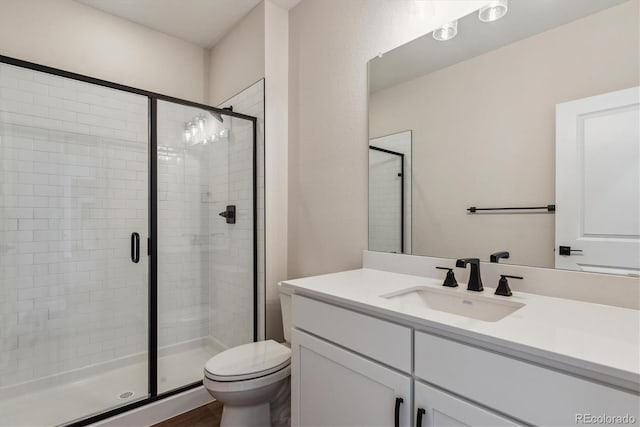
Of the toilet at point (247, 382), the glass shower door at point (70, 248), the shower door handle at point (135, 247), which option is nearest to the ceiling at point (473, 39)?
the glass shower door at point (70, 248)

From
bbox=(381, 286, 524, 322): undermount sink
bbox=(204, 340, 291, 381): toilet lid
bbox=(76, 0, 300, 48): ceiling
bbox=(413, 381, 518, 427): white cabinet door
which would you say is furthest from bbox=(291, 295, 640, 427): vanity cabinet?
bbox=(76, 0, 300, 48): ceiling

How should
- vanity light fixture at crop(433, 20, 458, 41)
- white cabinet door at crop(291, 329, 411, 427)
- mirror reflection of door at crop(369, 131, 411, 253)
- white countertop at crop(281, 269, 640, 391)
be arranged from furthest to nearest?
mirror reflection of door at crop(369, 131, 411, 253) → vanity light fixture at crop(433, 20, 458, 41) → white cabinet door at crop(291, 329, 411, 427) → white countertop at crop(281, 269, 640, 391)

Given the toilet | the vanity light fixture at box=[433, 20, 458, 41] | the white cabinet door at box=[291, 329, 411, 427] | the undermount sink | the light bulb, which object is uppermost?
the vanity light fixture at box=[433, 20, 458, 41]

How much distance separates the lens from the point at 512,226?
1278 millimetres

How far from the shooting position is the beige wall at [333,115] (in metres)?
1.72

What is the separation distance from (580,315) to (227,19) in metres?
2.71

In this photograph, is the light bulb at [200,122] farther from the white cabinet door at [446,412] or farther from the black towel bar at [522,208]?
the white cabinet door at [446,412]

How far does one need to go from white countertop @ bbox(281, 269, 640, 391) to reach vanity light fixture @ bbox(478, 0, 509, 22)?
108 centimetres

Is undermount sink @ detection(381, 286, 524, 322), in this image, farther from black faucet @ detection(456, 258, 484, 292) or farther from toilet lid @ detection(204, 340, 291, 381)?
toilet lid @ detection(204, 340, 291, 381)

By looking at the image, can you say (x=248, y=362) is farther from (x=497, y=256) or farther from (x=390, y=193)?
(x=497, y=256)

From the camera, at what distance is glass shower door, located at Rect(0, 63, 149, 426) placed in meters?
1.88

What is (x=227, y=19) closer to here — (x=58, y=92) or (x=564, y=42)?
(x=58, y=92)

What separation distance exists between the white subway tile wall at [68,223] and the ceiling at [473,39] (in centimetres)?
141

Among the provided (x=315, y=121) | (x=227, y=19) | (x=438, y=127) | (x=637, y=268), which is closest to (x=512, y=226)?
(x=637, y=268)
